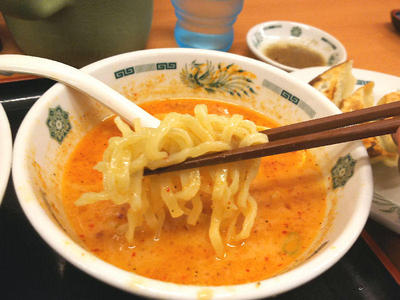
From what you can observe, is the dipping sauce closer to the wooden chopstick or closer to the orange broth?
the orange broth

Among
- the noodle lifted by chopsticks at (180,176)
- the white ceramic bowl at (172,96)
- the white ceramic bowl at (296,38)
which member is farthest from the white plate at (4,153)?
the white ceramic bowl at (296,38)

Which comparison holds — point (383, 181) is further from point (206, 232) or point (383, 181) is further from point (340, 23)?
point (340, 23)

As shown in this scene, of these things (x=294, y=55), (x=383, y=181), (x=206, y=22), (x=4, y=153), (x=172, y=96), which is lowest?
(x=383, y=181)

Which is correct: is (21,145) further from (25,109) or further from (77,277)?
(25,109)

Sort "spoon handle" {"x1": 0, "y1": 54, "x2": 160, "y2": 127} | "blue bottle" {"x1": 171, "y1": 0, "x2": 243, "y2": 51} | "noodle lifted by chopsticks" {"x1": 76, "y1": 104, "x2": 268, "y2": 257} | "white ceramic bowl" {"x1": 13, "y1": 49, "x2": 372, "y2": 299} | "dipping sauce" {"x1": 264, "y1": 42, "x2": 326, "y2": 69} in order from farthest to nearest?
1. "dipping sauce" {"x1": 264, "y1": 42, "x2": 326, "y2": 69}
2. "blue bottle" {"x1": 171, "y1": 0, "x2": 243, "y2": 51}
3. "spoon handle" {"x1": 0, "y1": 54, "x2": 160, "y2": 127}
4. "noodle lifted by chopsticks" {"x1": 76, "y1": 104, "x2": 268, "y2": 257}
5. "white ceramic bowl" {"x1": 13, "y1": 49, "x2": 372, "y2": 299}

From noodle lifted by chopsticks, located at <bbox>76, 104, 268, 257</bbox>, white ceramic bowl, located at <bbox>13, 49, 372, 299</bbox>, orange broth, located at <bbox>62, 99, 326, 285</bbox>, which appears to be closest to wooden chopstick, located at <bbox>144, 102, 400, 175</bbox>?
noodle lifted by chopsticks, located at <bbox>76, 104, 268, 257</bbox>

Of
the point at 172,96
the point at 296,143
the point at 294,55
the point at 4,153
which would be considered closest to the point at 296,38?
the point at 294,55

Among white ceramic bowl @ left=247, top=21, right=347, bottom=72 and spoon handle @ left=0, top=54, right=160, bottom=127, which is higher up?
spoon handle @ left=0, top=54, right=160, bottom=127

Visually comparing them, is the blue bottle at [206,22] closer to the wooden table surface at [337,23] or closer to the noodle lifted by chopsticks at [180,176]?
the wooden table surface at [337,23]
